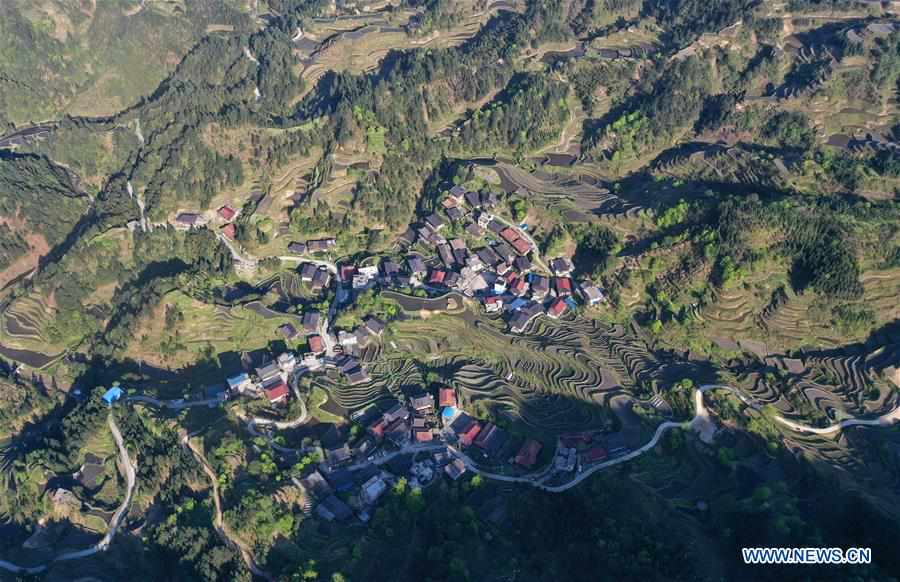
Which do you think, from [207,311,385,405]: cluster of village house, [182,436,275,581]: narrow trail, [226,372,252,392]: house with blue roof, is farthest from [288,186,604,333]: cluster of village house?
[182,436,275,581]: narrow trail

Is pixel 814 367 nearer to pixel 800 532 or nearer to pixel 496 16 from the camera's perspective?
pixel 800 532

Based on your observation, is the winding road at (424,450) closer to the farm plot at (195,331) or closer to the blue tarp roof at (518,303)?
the farm plot at (195,331)

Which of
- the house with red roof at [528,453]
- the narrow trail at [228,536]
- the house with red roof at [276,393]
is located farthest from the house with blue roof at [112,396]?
the house with red roof at [528,453]

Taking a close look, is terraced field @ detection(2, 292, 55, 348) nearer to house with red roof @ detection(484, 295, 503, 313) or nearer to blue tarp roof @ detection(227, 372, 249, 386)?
blue tarp roof @ detection(227, 372, 249, 386)

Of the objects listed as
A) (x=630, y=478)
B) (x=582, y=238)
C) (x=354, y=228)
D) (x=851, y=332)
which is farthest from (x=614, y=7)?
(x=630, y=478)

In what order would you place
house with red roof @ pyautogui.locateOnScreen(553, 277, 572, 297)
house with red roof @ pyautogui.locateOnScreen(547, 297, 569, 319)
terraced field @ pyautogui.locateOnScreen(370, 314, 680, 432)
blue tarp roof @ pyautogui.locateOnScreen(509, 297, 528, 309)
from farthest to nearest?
house with red roof @ pyautogui.locateOnScreen(553, 277, 572, 297), blue tarp roof @ pyautogui.locateOnScreen(509, 297, 528, 309), house with red roof @ pyautogui.locateOnScreen(547, 297, 569, 319), terraced field @ pyautogui.locateOnScreen(370, 314, 680, 432)
